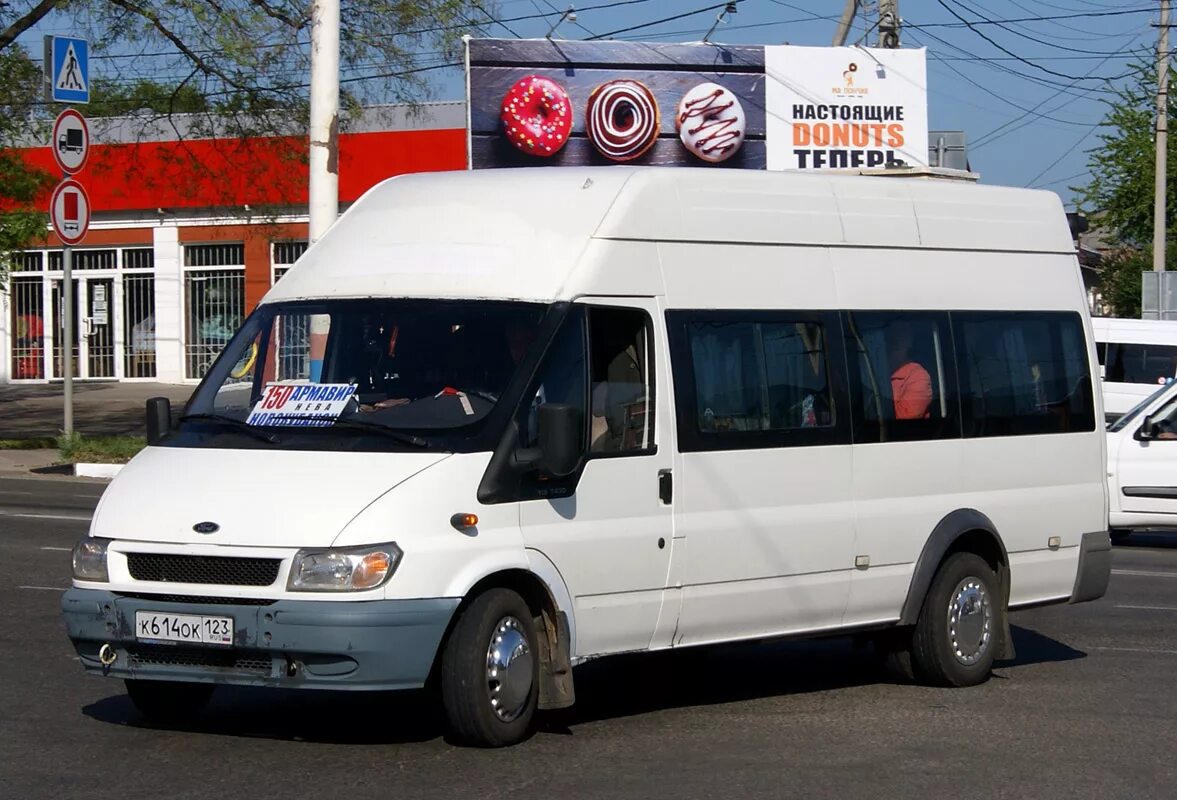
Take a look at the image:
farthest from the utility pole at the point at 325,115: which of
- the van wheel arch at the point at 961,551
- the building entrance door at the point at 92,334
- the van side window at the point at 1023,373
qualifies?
the building entrance door at the point at 92,334

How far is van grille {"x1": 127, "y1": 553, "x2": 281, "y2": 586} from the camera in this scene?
23.6 feet

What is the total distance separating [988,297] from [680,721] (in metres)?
3.19

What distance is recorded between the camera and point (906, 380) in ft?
31.6

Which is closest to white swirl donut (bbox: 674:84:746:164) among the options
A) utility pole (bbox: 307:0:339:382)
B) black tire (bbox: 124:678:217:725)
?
utility pole (bbox: 307:0:339:382)

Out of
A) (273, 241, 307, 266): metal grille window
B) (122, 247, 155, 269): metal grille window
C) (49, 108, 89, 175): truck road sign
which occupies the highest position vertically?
(122, 247, 155, 269): metal grille window

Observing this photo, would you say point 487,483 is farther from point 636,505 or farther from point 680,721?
point 680,721

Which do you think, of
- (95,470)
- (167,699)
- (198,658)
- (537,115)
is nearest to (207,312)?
(537,115)

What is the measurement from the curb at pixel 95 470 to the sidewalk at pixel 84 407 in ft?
13.1

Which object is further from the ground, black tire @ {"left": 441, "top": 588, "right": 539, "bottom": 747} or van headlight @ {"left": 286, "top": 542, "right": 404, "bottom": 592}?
van headlight @ {"left": 286, "top": 542, "right": 404, "bottom": 592}

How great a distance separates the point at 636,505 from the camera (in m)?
8.14

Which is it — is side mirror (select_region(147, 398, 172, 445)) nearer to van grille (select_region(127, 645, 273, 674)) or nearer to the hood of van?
the hood of van

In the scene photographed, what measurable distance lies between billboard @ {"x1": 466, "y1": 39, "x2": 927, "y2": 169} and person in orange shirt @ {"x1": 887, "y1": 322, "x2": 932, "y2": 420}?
22.9 metres

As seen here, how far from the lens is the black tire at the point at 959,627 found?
9.61 metres

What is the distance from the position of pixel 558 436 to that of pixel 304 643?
4.35ft
